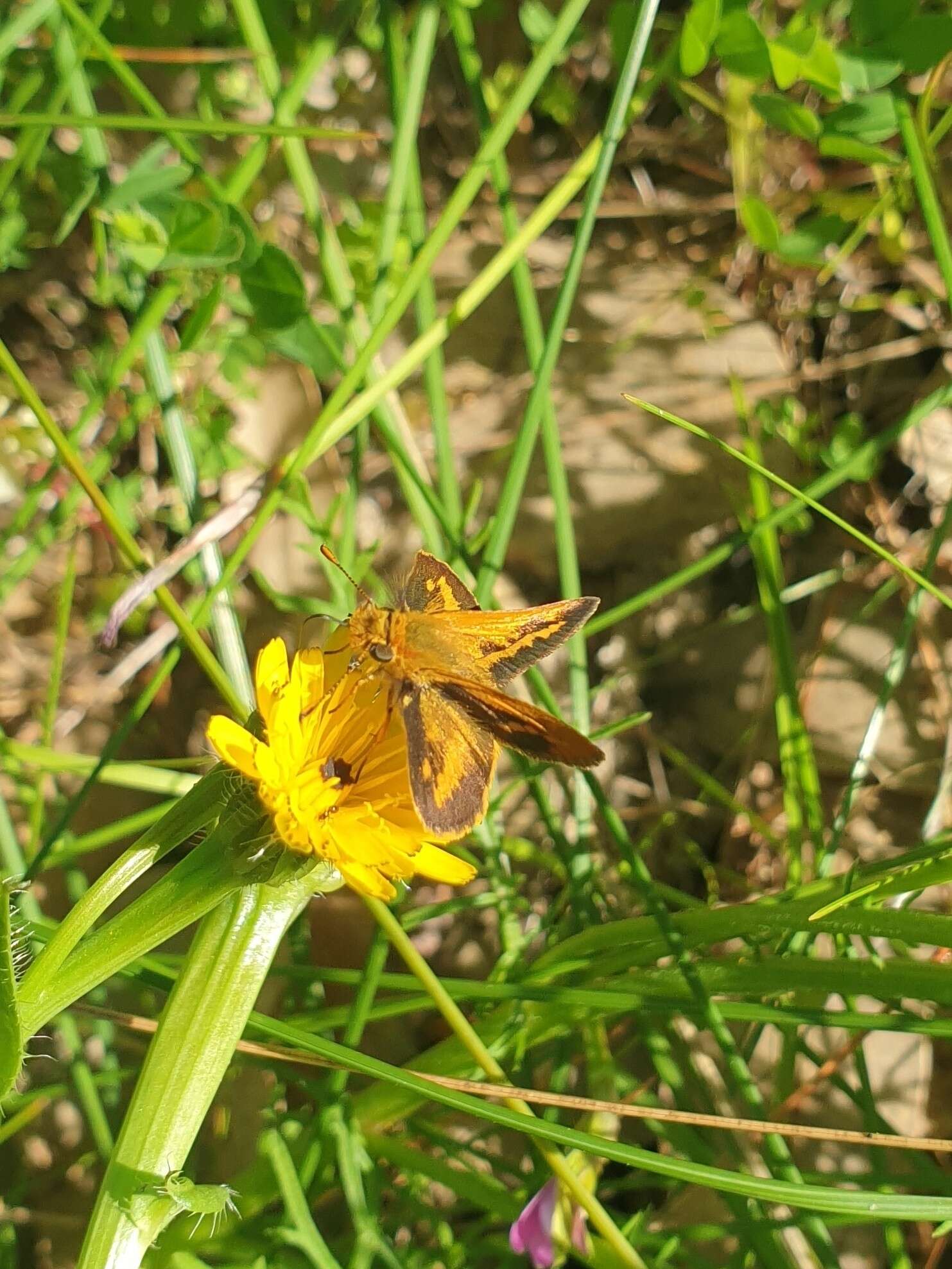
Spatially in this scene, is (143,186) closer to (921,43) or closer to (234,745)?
(234,745)

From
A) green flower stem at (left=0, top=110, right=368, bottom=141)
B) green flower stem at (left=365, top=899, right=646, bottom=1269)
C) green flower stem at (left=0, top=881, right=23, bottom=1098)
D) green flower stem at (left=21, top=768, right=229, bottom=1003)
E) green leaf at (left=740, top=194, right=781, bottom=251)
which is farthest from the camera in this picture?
green leaf at (left=740, top=194, right=781, bottom=251)

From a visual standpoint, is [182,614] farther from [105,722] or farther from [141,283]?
[105,722]

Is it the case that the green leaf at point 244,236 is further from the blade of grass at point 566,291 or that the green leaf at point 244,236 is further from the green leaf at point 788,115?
the green leaf at point 788,115

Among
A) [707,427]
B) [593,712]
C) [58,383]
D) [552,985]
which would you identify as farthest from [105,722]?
[707,427]

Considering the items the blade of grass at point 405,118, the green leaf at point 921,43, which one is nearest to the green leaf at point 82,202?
the blade of grass at point 405,118

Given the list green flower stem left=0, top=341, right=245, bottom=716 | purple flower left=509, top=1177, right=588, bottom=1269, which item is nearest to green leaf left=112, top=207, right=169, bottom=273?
green flower stem left=0, top=341, right=245, bottom=716

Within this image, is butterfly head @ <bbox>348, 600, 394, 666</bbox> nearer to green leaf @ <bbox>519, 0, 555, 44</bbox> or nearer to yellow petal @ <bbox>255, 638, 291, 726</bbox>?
yellow petal @ <bbox>255, 638, 291, 726</bbox>

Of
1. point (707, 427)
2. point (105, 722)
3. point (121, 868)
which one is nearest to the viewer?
point (121, 868)
